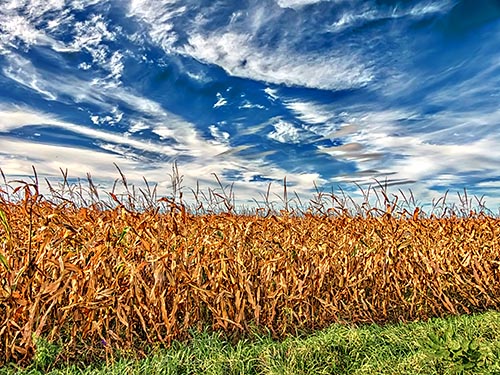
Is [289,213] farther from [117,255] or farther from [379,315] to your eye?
[117,255]

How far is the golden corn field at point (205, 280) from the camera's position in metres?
3.07

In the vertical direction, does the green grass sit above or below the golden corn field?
below

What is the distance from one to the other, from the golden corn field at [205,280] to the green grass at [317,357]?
15 cm

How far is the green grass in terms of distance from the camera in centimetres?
274

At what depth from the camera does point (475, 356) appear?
2.75 m

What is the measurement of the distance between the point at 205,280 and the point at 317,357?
116 centimetres

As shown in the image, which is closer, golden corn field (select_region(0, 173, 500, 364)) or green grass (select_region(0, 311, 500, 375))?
green grass (select_region(0, 311, 500, 375))

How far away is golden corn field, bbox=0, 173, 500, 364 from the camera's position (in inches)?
121

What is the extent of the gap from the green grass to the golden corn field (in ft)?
0.48

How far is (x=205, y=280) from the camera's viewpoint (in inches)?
143

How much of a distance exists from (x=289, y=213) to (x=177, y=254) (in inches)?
88.3

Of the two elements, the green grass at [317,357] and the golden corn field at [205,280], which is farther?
the golden corn field at [205,280]

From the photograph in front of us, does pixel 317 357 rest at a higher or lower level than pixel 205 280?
lower

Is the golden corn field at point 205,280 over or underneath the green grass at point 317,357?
over
